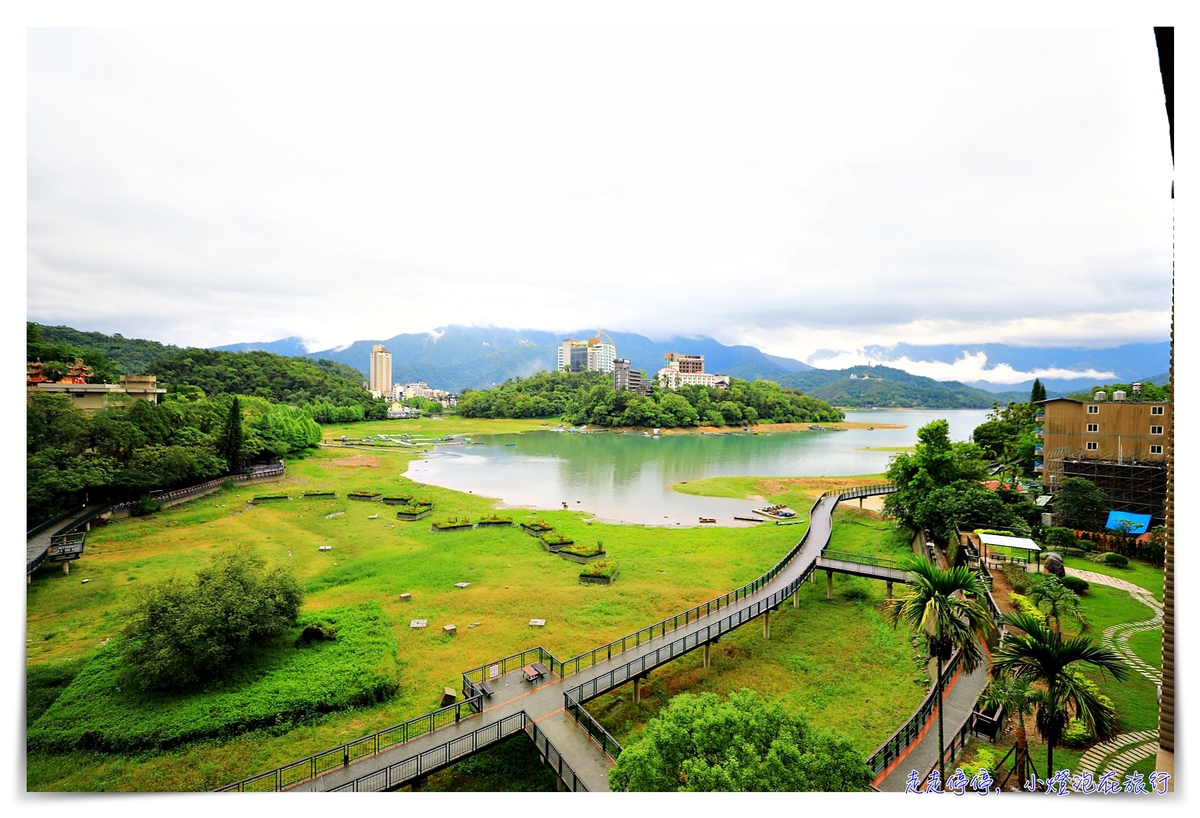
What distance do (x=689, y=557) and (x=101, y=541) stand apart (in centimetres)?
1905

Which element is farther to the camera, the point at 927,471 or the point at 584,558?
the point at 927,471

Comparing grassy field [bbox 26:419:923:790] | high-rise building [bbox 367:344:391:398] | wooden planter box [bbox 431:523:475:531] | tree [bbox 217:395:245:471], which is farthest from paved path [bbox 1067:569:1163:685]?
high-rise building [bbox 367:344:391:398]

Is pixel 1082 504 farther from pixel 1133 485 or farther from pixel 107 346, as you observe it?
pixel 107 346

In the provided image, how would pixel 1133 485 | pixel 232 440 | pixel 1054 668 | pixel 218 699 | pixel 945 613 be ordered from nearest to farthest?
pixel 1054 668
pixel 945 613
pixel 218 699
pixel 1133 485
pixel 232 440

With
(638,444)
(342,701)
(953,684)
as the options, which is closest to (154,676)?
(342,701)

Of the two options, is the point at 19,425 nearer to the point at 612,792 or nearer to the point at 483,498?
the point at 612,792

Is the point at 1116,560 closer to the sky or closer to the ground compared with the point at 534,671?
closer to the sky

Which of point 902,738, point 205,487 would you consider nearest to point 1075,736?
point 902,738

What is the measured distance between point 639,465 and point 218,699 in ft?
104

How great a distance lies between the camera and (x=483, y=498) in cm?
2584

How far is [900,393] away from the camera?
74.9 meters

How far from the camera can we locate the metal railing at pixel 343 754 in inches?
257

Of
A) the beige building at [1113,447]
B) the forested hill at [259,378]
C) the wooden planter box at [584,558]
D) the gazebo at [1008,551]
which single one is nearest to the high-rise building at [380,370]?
the forested hill at [259,378]

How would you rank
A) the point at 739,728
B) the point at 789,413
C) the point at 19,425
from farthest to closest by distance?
the point at 789,413, the point at 19,425, the point at 739,728
